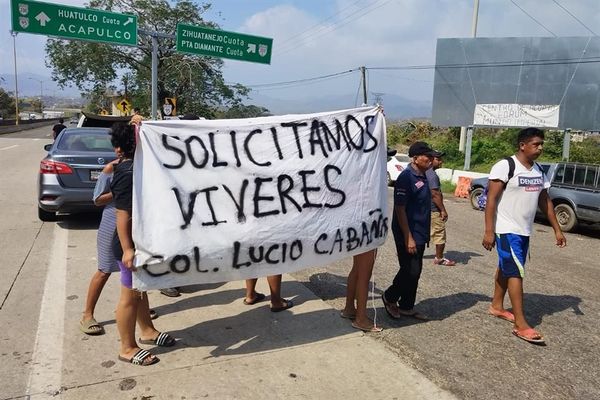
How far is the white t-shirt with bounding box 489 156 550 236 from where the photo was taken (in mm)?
4516

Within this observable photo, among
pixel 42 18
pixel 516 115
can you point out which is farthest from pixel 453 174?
pixel 42 18

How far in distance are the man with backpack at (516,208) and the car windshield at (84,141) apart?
6134 millimetres

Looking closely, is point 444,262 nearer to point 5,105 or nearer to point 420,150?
point 420,150

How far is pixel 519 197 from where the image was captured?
14.9 ft

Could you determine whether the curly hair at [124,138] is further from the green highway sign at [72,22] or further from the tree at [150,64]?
the tree at [150,64]

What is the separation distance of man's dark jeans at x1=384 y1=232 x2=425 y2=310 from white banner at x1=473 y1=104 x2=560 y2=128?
16054mm

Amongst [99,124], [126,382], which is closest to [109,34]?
[99,124]

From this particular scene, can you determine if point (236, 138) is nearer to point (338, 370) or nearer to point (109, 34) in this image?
point (338, 370)

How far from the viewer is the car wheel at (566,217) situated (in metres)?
10.7

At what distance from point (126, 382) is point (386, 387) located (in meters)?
1.77

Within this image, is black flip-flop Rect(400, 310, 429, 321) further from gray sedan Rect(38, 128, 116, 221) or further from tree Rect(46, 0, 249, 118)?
tree Rect(46, 0, 249, 118)

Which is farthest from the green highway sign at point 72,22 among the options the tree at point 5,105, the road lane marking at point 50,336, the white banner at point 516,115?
the tree at point 5,105

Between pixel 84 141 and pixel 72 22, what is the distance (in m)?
6.20

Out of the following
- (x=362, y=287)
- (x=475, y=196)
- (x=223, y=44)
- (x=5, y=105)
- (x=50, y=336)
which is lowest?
(x=50, y=336)
